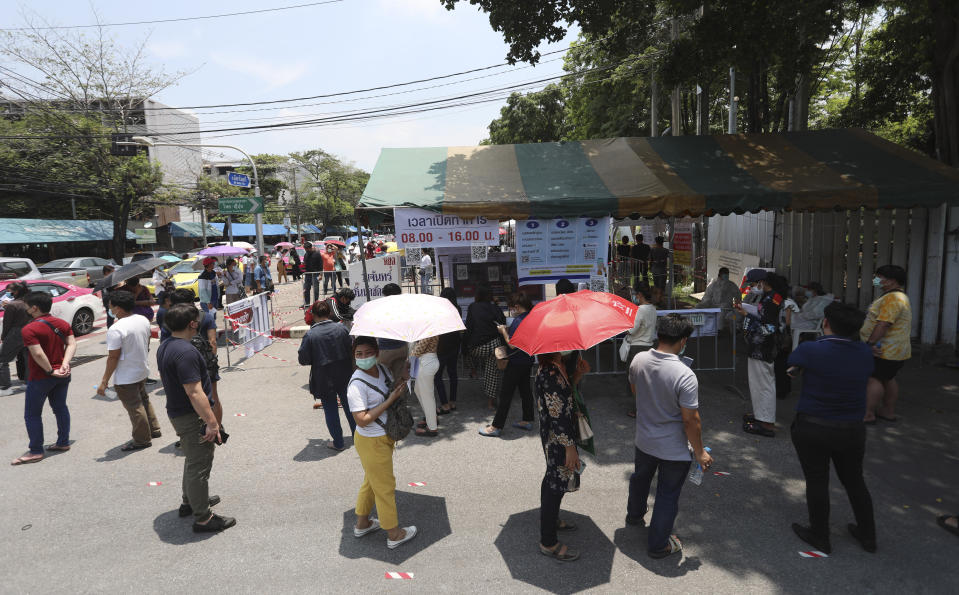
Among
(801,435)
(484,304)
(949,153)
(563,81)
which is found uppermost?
(563,81)

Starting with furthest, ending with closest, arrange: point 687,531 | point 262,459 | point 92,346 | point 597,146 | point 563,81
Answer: point 563,81
point 92,346
point 597,146
point 262,459
point 687,531

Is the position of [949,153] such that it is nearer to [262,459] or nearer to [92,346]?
[262,459]

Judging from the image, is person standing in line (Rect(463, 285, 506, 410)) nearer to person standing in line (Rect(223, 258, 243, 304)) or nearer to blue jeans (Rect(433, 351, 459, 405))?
blue jeans (Rect(433, 351, 459, 405))

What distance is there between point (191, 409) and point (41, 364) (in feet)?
9.06

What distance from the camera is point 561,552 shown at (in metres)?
3.69

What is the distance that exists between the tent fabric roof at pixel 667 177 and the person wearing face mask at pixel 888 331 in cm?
228

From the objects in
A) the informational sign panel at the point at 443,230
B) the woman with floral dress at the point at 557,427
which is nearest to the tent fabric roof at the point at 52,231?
the informational sign panel at the point at 443,230

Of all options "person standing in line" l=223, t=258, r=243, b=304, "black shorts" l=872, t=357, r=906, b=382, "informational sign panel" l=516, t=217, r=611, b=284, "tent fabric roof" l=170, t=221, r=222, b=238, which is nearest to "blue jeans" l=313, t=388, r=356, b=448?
"informational sign panel" l=516, t=217, r=611, b=284

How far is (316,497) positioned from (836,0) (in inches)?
485

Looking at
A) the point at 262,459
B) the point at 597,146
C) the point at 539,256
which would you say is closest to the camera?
the point at 262,459

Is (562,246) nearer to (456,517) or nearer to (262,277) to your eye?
(456,517)

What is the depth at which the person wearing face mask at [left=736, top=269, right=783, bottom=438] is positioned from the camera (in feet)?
18.2

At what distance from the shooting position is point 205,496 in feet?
13.7

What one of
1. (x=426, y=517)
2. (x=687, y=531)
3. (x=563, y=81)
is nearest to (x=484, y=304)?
(x=426, y=517)
